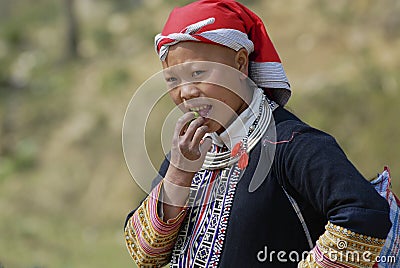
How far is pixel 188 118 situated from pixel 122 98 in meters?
7.11

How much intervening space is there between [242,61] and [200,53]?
5.1 inches

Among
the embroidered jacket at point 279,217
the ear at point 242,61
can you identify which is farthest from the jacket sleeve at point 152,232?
the ear at point 242,61

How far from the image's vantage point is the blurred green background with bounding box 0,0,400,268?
7.15 meters

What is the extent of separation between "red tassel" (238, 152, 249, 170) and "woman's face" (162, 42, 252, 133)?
0.33 feet

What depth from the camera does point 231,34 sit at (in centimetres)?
194

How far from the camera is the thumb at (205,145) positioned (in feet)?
6.43

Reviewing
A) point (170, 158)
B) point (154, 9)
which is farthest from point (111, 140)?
point (170, 158)

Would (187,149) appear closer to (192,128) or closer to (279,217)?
(192,128)

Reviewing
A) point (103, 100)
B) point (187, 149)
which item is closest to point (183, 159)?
point (187, 149)

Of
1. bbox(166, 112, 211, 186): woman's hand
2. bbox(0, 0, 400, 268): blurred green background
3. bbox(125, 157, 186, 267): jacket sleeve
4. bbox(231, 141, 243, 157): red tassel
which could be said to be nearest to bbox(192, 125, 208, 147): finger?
bbox(166, 112, 211, 186): woman's hand

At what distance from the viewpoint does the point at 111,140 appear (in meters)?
8.72

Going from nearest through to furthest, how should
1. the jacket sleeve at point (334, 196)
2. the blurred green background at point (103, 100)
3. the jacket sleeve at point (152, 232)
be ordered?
the jacket sleeve at point (334, 196)
the jacket sleeve at point (152, 232)
the blurred green background at point (103, 100)

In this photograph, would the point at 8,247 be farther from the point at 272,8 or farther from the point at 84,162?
the point at 272,8

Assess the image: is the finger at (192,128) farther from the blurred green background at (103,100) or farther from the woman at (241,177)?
the blurred green background at (103,100)
